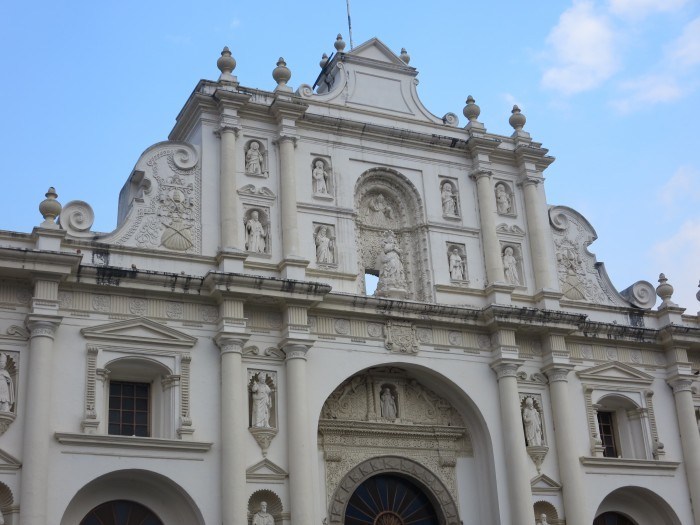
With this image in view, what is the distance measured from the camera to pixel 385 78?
2252cm

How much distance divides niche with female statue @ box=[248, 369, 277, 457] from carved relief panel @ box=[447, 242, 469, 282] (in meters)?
4.69

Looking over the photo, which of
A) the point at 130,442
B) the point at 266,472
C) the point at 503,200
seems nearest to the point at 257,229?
the point at 266,472

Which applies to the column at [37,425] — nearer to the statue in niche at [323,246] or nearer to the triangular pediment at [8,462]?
the triangular pediment at [8,462]

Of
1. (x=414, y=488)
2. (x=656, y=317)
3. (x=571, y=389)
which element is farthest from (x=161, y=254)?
(x=656, y=317)

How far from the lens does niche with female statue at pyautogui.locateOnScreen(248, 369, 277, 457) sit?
1798 cm

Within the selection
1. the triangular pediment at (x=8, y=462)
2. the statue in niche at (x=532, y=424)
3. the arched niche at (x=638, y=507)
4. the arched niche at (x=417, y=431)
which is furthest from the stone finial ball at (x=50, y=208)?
the arched niche at (x=638, y=507)

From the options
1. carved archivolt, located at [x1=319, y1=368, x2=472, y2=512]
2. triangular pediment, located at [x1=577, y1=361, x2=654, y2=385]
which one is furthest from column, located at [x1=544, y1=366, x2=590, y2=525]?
carved archivolt, located at [x1=319, y1=368, x2=472, y2=512]

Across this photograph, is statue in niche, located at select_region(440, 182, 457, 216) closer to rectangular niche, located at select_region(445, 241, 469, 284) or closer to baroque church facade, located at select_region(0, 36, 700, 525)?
baroque church facade, located at select_region(0, 36, 700, 525)

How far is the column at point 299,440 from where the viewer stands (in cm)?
1764

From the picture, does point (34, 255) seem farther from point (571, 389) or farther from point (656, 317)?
point (656, 317)

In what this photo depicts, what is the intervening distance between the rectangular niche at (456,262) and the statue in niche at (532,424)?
281cm

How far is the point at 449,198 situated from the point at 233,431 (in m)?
7.44

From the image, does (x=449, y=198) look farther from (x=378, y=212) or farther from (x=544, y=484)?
(x=544, y=484)

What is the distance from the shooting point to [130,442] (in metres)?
16.9
